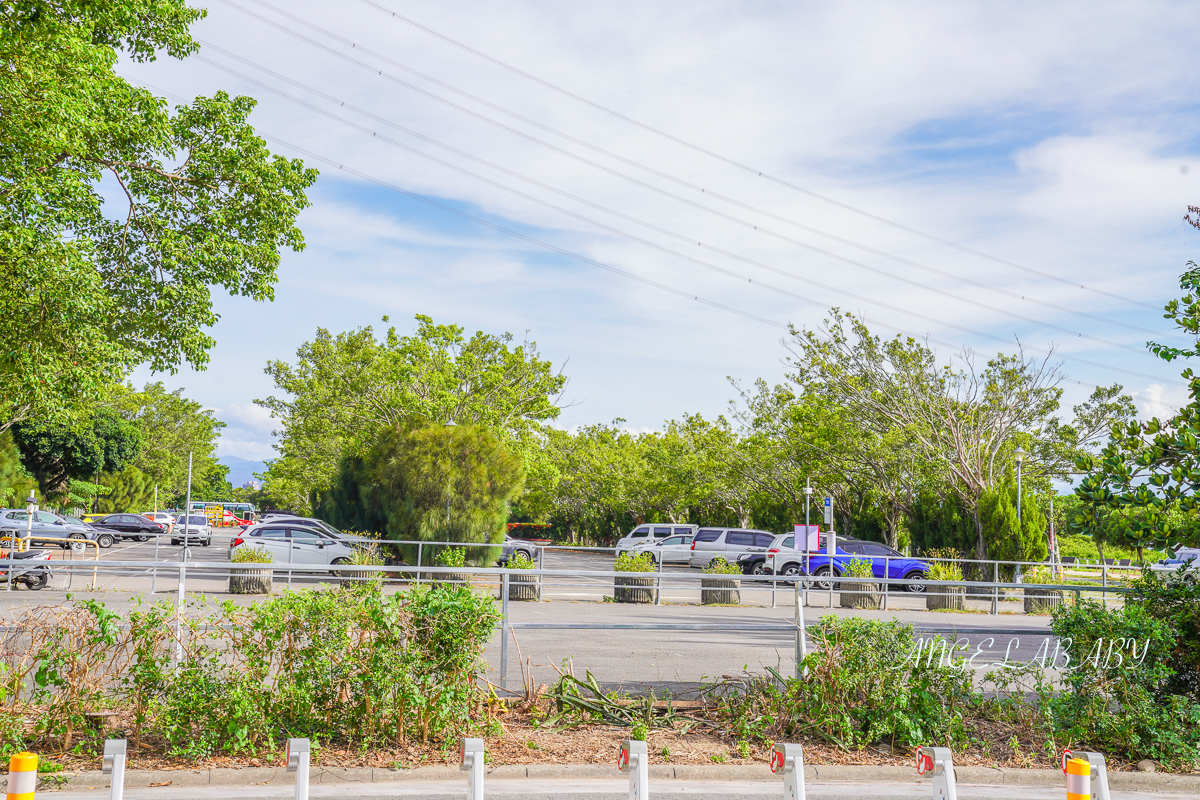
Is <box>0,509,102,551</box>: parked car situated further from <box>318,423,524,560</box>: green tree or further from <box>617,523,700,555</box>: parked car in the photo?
<box>617,523,700,555</box>: parked car

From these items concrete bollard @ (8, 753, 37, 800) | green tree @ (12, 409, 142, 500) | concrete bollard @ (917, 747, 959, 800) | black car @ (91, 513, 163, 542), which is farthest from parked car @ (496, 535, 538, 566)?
green tree @ (12, 409, 142, 500)

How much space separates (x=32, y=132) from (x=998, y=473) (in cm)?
3254

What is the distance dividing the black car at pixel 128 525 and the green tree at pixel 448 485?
87.3 feet

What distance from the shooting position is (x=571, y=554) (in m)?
54.8

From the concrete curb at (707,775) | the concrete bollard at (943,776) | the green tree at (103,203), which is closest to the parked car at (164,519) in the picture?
the green tree at (103,203)

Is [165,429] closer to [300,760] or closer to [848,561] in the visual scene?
[848,561]

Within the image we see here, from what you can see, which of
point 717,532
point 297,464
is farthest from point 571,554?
point 717,532

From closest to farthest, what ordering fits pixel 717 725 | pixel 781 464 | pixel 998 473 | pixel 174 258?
pixel 717 725 < pixel 174 258 < pixel 998 473 < pixel 781 464

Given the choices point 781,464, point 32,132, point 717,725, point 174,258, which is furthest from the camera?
point 781,464

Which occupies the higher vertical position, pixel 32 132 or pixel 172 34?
pixel 172 34

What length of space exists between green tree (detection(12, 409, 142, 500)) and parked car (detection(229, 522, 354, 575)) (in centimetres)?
3366

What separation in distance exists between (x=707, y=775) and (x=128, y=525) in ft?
159

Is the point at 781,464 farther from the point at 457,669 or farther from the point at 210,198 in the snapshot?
the point at 457,669

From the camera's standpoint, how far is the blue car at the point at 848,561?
88.1ft
